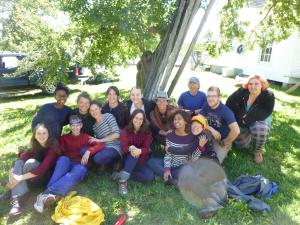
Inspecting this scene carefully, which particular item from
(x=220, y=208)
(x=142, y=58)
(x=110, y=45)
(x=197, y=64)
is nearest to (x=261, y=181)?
(x=220, y=208)

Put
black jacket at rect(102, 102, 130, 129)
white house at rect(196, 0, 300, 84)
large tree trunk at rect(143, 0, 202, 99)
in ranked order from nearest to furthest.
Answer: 1. black jacket at rect(102, 102, 130, 129)
2. large tree trunk at rect(143, 0, 202, 99)
3. white house at rect(196, 0, 300, 84)

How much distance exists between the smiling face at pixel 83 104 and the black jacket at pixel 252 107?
231cm

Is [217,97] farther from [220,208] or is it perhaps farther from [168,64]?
[168,64]

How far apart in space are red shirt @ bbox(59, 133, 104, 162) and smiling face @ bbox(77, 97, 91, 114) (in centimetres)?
42

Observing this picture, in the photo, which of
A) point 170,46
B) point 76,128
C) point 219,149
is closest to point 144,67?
point 170,46

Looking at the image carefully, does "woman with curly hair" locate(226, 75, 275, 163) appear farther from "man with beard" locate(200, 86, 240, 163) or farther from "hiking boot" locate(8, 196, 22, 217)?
"hiking boot" locate(8, 196, 22, 217)

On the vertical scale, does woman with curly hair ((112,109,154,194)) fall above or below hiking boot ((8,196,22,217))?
above

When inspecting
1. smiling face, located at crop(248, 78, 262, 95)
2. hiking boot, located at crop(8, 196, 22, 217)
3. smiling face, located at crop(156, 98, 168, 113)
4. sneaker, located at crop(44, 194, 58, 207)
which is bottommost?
hiking boot, located at crop(8, 196, 22, 217)

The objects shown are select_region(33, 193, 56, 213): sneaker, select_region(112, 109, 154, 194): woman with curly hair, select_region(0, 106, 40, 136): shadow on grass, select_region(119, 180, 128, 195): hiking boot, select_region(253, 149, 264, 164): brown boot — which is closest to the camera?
select_region(33, 193, 56, 213): sneaker

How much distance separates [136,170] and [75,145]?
94cm

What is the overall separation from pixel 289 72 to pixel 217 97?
37.8 feet

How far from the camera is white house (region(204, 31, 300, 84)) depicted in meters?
15.4

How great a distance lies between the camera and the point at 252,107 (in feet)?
18.0

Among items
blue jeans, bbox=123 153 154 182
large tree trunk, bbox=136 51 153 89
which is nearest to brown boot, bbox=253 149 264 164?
blue jeans, bbox=123 153 154 182
